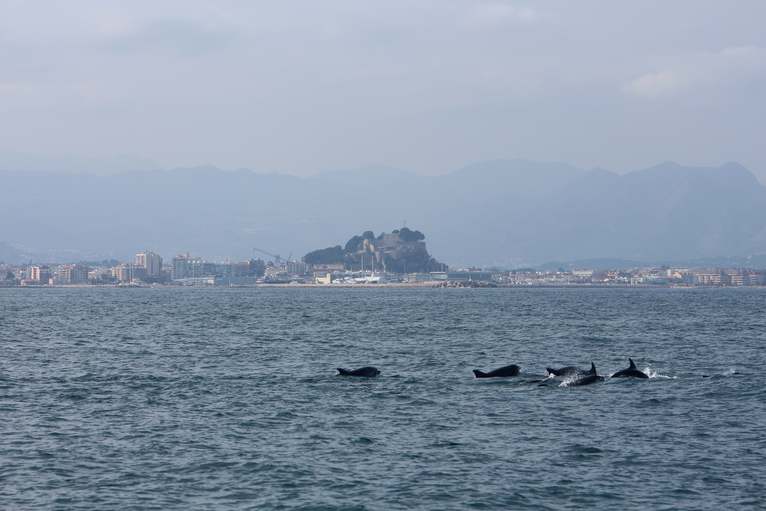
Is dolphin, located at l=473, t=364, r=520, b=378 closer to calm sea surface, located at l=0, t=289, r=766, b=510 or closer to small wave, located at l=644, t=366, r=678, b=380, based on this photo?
calm sea surface, located at l=0, t=289, r=766, b=510

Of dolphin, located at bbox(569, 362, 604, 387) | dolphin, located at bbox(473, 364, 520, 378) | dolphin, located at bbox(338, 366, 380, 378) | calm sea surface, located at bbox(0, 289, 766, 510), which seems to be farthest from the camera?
dolphin, located at bbox(338, 366, 380, 378)

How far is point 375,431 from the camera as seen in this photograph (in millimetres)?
36938

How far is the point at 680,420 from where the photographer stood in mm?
38812

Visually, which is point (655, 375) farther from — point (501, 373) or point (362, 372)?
point (362, 372)

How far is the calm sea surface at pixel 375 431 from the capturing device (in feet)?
94.1

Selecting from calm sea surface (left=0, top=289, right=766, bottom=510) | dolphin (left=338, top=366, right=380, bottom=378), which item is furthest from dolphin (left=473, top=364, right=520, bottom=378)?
dolphin (left=338, top=366, right=380, bottom=378)

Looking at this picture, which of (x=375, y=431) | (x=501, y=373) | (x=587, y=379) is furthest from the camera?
(x=501, y=373)

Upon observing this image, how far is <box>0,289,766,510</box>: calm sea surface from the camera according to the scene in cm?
2867

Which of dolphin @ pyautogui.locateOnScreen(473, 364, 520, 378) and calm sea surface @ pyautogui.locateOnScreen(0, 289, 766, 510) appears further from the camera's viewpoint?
dolphin @ pyautogui.locateOnScreen(473, 364, 520, 378)

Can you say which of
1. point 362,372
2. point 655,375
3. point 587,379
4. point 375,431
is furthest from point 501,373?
point 375,431

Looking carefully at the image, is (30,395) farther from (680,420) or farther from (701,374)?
(701,374)

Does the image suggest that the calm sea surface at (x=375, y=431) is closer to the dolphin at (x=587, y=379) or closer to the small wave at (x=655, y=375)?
the small wave at (x=655, y=375)

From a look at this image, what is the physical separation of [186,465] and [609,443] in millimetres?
12673

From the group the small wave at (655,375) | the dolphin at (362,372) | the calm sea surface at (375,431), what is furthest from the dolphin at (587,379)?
the dolphin at (362,372)
